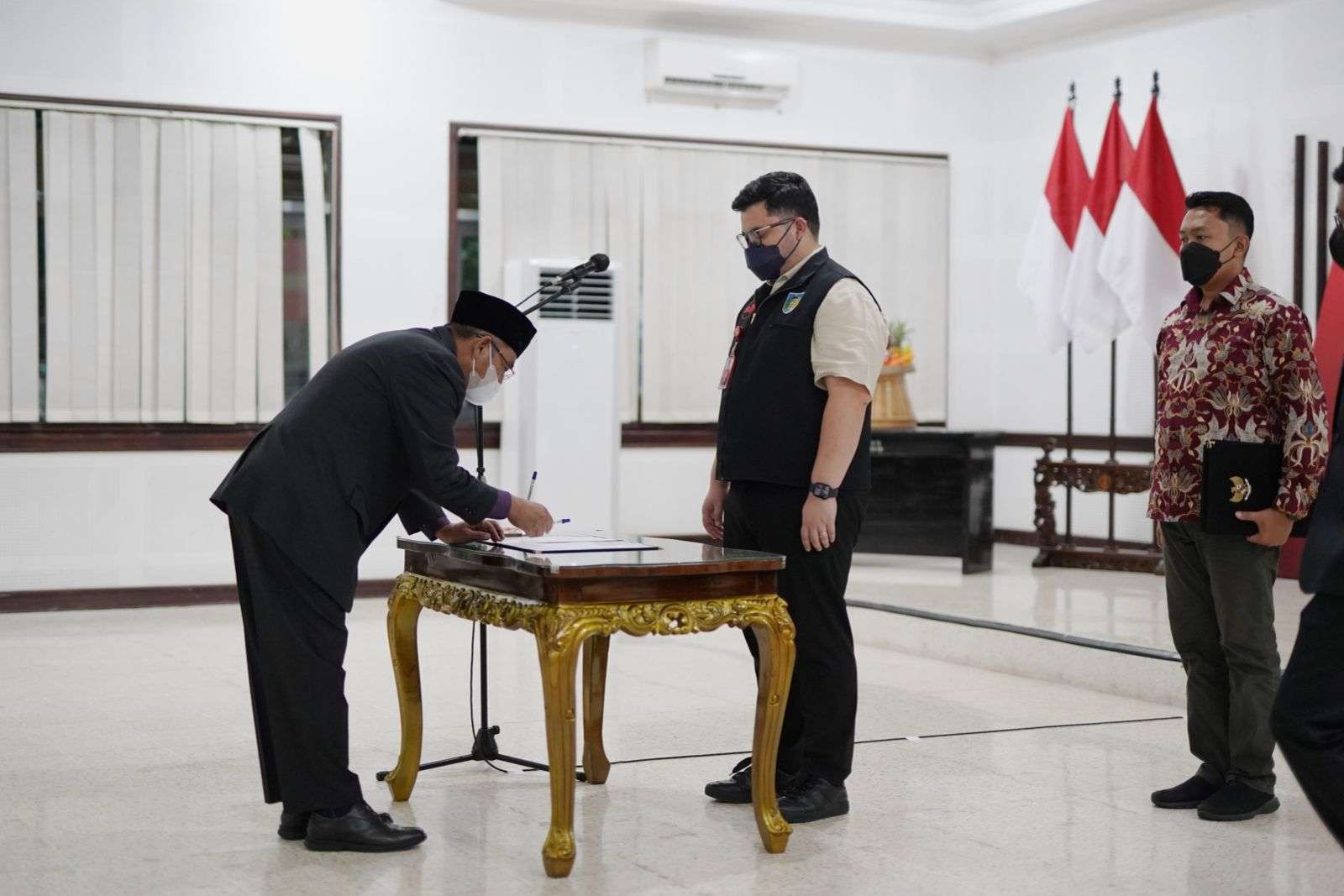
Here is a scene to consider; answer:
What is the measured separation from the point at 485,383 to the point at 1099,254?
5574 millimetres

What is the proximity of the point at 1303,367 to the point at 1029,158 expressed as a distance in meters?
6.18

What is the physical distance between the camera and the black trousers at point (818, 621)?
3775 millimetres

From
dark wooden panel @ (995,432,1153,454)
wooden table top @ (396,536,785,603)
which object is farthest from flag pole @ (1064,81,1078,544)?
wooden table top @ (396,536,785,603)

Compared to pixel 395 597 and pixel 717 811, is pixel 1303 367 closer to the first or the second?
pixel 717 811

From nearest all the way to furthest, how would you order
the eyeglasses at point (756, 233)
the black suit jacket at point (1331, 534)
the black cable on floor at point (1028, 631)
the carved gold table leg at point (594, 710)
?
the black suit jacket at point (1331, 534) < the eyeglasses at point (756, 233) < the carved gold table leg at point (594, 710) < the black cable on floor at point (1028, 631)

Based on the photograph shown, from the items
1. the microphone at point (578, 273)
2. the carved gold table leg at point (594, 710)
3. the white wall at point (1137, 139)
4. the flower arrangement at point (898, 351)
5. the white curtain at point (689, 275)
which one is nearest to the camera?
the carved gold table leg at point (594, 710)

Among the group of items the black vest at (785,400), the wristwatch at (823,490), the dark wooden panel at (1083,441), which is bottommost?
the dark wooden panel at (1083,441)

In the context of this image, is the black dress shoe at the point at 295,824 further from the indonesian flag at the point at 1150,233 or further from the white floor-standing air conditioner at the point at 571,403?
the indonesian flag at the point at 1150,233

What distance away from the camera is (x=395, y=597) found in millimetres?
4004

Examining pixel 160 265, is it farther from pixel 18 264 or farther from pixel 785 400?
pixel 785 400

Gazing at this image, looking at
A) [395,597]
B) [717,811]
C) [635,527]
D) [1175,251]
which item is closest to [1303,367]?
[717,811]

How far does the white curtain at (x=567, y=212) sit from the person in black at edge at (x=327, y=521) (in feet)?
16.3

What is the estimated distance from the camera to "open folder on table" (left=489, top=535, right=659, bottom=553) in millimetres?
3539

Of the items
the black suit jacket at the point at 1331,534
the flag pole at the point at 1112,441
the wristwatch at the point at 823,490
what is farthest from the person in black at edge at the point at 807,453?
the flag pole at the point at 1112,441
